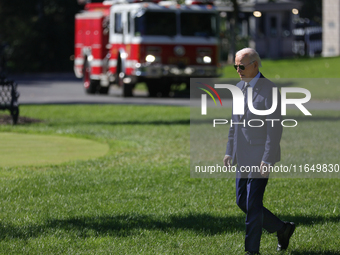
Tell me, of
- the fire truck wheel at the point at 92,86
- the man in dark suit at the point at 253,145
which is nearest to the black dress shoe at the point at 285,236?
the man in dark suit at the point at 253,145

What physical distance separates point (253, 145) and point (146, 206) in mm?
2392

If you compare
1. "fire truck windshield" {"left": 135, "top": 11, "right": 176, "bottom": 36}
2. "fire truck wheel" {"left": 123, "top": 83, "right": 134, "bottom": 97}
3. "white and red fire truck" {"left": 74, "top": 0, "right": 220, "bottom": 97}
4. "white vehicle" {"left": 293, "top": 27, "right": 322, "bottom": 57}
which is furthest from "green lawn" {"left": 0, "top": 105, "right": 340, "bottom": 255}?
"white vehicle" {"left": 293, "top": 27, "right": 322, "bottom": 57}

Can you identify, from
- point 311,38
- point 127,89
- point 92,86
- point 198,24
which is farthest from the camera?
point 311,38

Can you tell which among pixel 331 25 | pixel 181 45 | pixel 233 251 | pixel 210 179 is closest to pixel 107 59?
pixel 181 45

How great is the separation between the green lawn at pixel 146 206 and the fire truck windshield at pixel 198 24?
36.6 feet

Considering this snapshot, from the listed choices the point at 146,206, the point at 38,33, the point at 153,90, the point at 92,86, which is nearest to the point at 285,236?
the point at 146,206

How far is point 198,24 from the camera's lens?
2288cm

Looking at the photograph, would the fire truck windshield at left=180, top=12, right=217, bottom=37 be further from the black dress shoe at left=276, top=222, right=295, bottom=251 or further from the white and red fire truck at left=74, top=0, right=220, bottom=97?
the black dress shoe at left=276, top=222, right=295, bottom=251

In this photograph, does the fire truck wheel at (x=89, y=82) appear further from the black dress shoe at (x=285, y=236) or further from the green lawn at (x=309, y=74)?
the black dress shoe at (x=285, y=236)

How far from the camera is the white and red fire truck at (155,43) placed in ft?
72.2

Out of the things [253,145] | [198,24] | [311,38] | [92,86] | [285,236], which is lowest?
[311,38]

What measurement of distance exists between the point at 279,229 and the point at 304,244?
48cm

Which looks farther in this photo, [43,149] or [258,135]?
[43,149]

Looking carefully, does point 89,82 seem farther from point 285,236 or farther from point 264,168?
point 264,168
